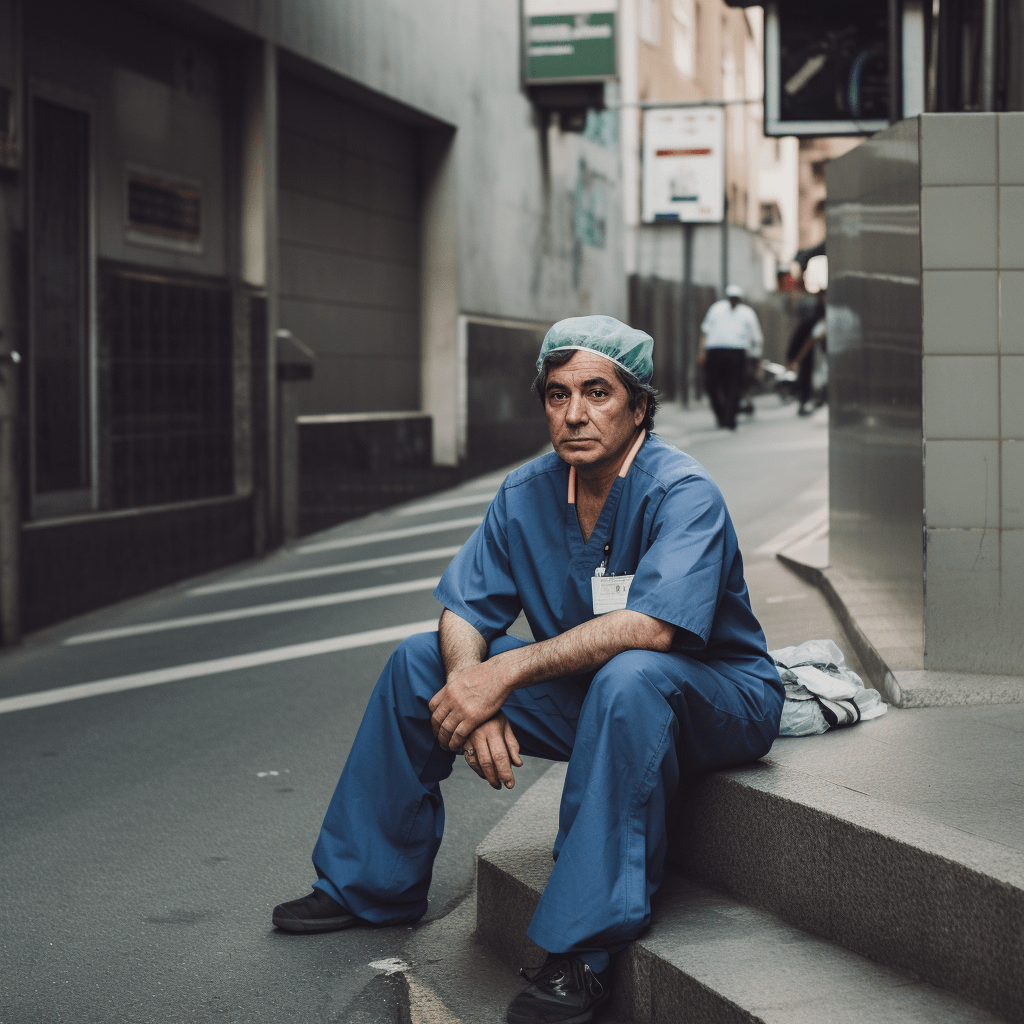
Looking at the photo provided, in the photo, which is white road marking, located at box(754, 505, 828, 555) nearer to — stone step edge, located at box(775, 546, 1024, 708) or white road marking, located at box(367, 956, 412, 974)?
stone step edge, located at box(775, 546, 1024, 708)

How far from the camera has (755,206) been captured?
3903 cm

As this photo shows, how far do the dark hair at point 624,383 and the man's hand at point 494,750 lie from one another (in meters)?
0.78

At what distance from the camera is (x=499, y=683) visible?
3279 millimetres

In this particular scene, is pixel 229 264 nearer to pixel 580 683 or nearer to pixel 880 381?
pixel 880 381

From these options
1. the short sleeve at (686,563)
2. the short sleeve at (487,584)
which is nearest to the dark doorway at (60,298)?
the short sleeve at (487,584)

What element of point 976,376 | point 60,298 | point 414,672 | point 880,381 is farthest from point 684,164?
point 414,672

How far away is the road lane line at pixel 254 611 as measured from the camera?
7.77 meters

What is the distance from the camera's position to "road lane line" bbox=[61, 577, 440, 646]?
25.5 ft

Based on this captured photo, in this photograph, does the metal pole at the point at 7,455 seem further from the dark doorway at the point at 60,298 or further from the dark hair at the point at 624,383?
the dark hair at the point at 624,383

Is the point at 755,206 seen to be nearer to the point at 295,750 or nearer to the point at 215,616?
the point at 215,616

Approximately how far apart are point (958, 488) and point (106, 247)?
Result: 6121 mm

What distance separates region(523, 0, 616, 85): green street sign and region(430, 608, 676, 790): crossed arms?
→ 1270 cm

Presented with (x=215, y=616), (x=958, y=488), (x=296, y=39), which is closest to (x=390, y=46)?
(x=296, y=39)

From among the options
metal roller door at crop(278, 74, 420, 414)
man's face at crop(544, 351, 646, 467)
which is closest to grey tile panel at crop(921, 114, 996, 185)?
man's face at crop(544, 351, 646, 467)
